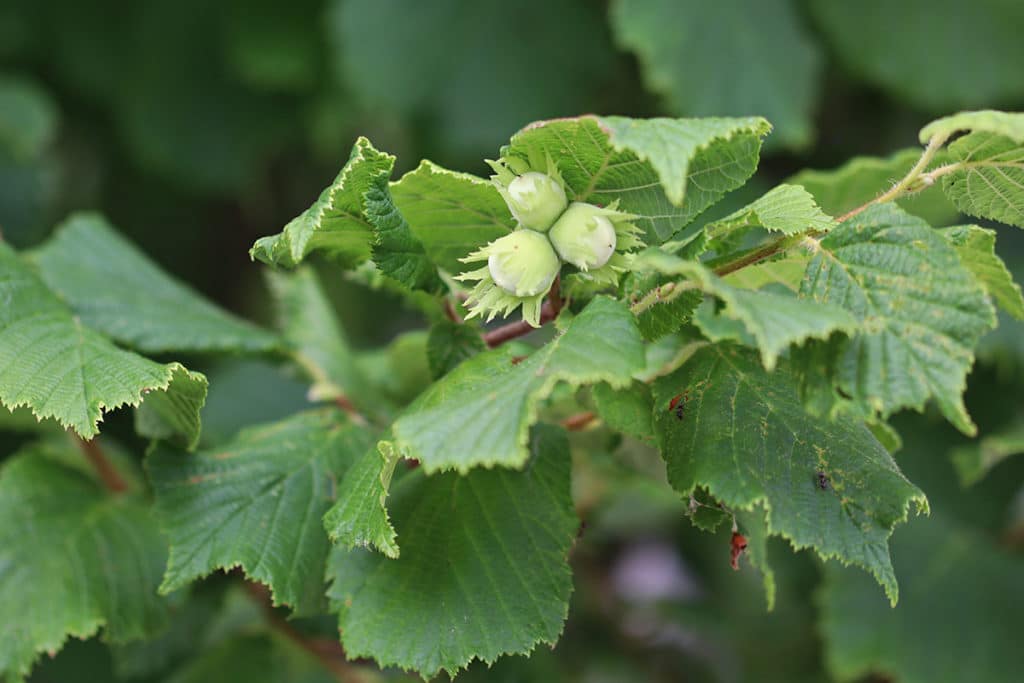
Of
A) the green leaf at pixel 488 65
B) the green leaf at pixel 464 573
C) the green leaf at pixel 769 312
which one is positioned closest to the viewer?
the green leaf at pixel 769 312

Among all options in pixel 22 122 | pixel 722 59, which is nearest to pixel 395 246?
pixel 722 59

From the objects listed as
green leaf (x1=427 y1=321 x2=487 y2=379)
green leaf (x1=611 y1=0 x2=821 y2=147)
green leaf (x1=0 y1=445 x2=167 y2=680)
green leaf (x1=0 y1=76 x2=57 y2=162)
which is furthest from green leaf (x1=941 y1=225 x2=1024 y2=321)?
green leaf (x1=0 y1=76 x2=57 y2=162)

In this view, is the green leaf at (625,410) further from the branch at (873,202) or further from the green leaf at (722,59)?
the green leaf at (722,59)

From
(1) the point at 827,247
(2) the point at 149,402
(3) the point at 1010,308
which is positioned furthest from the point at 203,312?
(3) the point at 1010,308

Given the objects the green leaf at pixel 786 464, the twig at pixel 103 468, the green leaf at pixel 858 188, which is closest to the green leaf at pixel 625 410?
the green leaf at pixel 786 464

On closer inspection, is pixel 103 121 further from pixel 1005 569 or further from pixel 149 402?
pixel 1005 569

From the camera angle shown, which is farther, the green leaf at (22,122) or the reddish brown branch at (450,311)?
the green leaf at (22,122)
